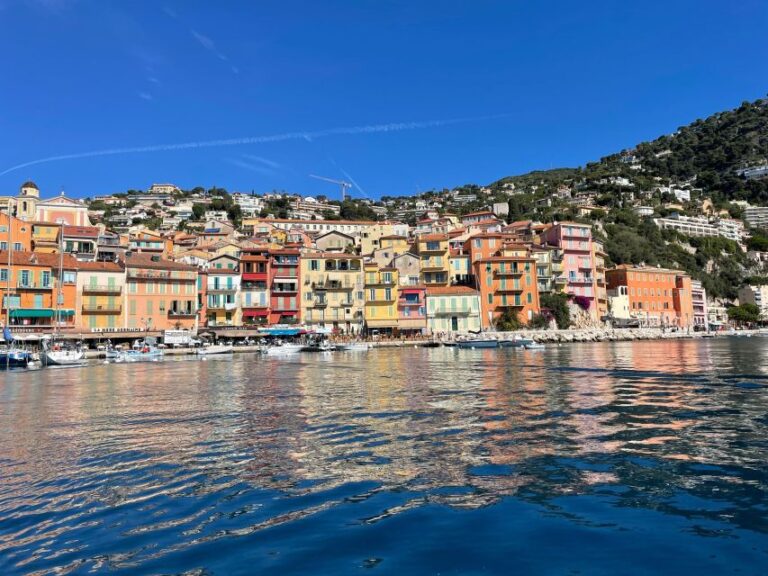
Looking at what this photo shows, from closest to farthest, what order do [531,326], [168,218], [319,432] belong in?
[319,432] → [531,326] → [168,218]

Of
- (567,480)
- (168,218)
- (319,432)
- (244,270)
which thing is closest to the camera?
(567,480)

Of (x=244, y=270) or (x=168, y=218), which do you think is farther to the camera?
(x=168, y=218)

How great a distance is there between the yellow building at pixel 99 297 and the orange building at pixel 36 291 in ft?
2.25

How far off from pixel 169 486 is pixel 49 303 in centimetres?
5379

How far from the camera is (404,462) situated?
9.69 meters

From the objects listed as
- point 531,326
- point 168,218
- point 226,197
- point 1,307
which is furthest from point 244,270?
point 226,197

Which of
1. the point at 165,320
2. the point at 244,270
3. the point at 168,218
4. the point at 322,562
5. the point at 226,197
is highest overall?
the point at 226,197

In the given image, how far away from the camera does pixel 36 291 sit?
53625 mm

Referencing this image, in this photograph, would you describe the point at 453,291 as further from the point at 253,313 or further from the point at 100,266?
the point at 100,266

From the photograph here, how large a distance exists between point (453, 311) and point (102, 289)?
3841 centimetres

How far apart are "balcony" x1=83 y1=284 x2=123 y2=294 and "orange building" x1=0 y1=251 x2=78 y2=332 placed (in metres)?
1.12

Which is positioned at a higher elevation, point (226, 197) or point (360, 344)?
point (226, 197)

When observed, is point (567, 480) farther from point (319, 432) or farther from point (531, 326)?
point (531, 326)

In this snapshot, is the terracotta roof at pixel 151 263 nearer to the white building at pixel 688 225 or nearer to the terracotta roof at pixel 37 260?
the terracotta roof at pixel 37 260
